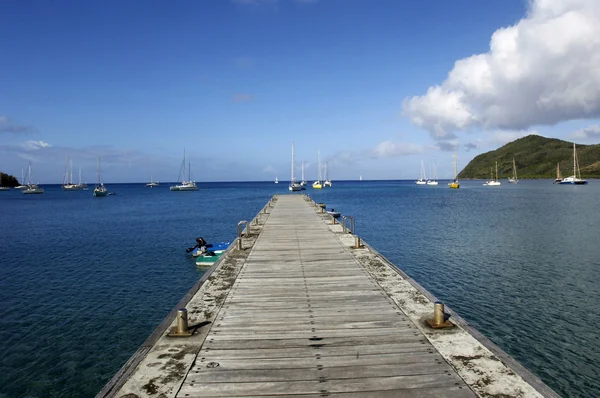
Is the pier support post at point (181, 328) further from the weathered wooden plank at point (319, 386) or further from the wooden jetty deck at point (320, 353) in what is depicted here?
the weathered wooden plank at point (319, 386)

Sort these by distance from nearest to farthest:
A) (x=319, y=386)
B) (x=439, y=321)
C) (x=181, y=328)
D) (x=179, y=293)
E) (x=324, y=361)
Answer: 1. (x=319, y=386)
2. (x=324, y=361)
3. (x=181, y=328)
4. (x=439, y=321)
5. (x=179, y=293)

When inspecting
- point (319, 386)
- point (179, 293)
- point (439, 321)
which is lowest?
point (179, 293)

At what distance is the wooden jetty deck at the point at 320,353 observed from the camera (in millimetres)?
5598

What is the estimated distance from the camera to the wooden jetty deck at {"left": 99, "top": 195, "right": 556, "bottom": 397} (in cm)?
560

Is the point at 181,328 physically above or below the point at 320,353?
above

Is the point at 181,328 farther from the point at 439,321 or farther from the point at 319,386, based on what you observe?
the point at 439,321

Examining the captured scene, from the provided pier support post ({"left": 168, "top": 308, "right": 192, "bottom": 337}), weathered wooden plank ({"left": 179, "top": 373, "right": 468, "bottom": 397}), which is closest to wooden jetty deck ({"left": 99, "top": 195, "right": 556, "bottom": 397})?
weathered wooden plank ({"left": 179, "top": 373, "right": 468, "bottom": 397})

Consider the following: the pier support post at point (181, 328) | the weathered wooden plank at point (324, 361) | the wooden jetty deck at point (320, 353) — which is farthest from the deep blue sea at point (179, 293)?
the weathered wooden plank at point (324, 361)

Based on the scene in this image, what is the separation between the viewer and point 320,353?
6.73 m

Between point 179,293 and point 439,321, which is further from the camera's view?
point 179,293

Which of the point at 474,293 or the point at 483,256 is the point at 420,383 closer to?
the point at 474,293

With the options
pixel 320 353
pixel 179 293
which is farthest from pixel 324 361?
pixel 179 293

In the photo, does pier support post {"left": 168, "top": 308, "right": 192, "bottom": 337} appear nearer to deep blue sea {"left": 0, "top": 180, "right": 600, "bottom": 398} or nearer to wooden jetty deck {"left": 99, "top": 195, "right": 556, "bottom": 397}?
wooden jetty deck {"left": 99, "top": 195, "right": 556, "bottom": 397}

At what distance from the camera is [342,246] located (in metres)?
17.5
